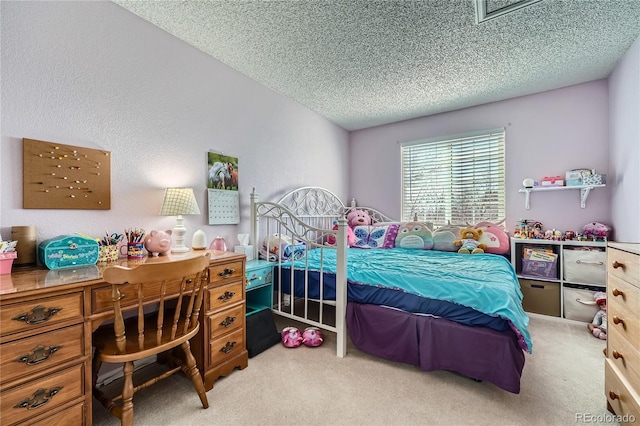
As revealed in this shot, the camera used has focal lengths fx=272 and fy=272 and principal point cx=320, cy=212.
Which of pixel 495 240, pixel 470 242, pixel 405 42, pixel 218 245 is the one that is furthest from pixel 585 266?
pixel 218 245

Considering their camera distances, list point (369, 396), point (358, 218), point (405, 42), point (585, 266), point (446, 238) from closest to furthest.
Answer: point (369, 396) < point (405, 42) < point (585, 266) < point (446, 238) < point (358, 218)

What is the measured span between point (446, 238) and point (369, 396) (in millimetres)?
2153

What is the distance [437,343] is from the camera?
181 cm

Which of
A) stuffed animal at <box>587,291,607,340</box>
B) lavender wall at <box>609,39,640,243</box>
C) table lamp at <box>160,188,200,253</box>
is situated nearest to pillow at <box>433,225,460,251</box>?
stuffed animal at <box>587,291,607,340</box>

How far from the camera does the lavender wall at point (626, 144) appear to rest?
2.23 metres

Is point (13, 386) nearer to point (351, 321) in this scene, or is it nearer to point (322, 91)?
point (351, 321)

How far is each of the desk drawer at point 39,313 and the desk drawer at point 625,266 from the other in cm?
239

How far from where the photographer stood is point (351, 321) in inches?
83.0

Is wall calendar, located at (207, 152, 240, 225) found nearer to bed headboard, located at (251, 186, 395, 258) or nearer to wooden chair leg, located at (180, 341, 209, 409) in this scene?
bed headboard, located at (251, 186, 395, 258)

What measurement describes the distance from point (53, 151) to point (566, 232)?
445cm

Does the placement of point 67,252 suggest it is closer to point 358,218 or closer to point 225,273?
point 225,273

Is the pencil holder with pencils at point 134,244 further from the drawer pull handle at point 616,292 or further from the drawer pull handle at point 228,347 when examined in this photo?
the drawer pull handle at point 616,292

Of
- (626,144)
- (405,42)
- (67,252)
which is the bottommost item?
(67,252)

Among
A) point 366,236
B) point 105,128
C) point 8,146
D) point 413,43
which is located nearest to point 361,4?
point 413,43
